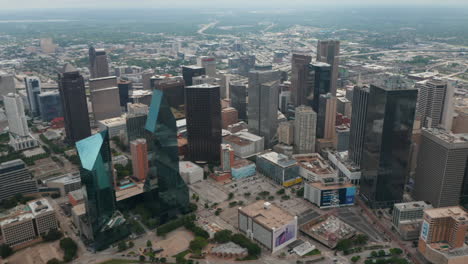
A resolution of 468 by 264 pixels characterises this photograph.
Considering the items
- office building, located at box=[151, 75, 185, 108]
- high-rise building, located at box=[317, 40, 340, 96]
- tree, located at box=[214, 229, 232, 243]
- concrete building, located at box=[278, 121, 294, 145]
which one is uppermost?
high-rise building, located at box=[317, 40, 340, 96]

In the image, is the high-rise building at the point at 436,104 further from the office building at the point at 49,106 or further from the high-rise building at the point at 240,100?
the office building at the point at 49,106

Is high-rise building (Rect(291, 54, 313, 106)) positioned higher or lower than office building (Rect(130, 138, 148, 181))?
higher

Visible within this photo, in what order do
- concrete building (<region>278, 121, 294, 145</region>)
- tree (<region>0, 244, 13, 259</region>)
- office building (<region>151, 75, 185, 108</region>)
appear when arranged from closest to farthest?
1. tree (<region>0, 244, 13, 259</region>)
2. concrete building (<region>278, 121, 294, 145</region>)
3. office building (<region>151, 75, 185, 108</region>)

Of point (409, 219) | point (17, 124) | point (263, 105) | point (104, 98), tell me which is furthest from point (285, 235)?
point (104, 98)

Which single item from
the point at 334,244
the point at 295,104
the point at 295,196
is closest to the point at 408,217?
the point at 334,244

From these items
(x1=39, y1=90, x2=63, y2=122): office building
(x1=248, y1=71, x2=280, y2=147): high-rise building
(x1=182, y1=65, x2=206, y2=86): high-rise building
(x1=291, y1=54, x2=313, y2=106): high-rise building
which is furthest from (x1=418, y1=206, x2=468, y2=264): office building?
(x1=39, y1=90, x2=63, y2=122): office building

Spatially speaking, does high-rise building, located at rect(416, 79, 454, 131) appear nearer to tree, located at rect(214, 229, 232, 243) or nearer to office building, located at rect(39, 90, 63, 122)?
tree, located at rect(214, 229, 232, 243)

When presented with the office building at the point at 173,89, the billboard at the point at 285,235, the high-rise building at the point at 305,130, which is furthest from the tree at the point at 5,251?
the office building at the point at 173,89
